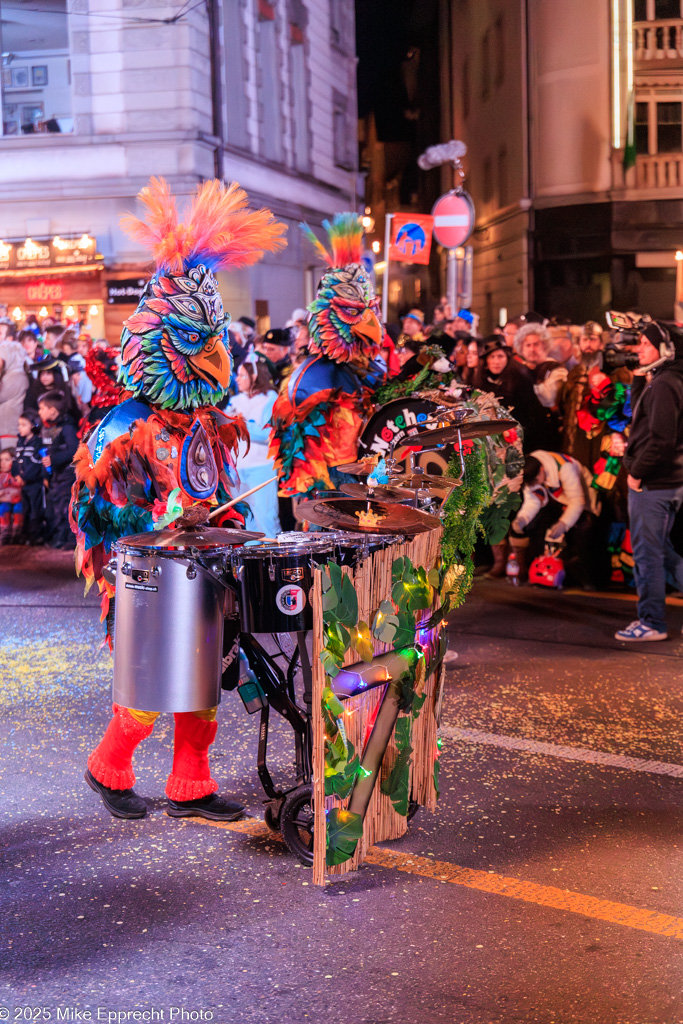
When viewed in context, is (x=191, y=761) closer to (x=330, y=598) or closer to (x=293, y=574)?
(x=293, y=574)

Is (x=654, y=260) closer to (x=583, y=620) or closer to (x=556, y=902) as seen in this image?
(x=583, y=620)

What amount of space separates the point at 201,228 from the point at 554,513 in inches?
182

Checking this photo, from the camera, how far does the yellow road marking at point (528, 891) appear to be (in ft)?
11.1

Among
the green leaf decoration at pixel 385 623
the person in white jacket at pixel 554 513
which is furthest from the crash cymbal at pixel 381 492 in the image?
the person in white jacket at pixel 554 513

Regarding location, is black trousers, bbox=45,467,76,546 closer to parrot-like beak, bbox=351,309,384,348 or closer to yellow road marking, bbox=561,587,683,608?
parrot-like beak, bbox=351,309,384,348

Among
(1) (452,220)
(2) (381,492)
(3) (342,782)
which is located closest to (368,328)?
(2) (381,492)

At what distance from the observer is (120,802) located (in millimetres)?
Answer: 4156

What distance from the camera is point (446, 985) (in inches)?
120

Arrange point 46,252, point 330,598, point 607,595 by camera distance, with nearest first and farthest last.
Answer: point 330,598, point 607,595, point 46,252

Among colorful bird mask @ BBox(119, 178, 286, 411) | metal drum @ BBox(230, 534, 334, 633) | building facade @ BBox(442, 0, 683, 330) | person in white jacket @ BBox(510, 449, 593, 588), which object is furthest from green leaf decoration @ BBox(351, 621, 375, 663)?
building facade @ BBox(442, 0, 683, 330)

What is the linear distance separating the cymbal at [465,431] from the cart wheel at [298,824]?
141 cm

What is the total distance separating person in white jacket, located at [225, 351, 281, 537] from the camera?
27.1ft

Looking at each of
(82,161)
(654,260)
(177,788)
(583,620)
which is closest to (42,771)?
(177,788)

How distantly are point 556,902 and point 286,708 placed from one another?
1090 mm
